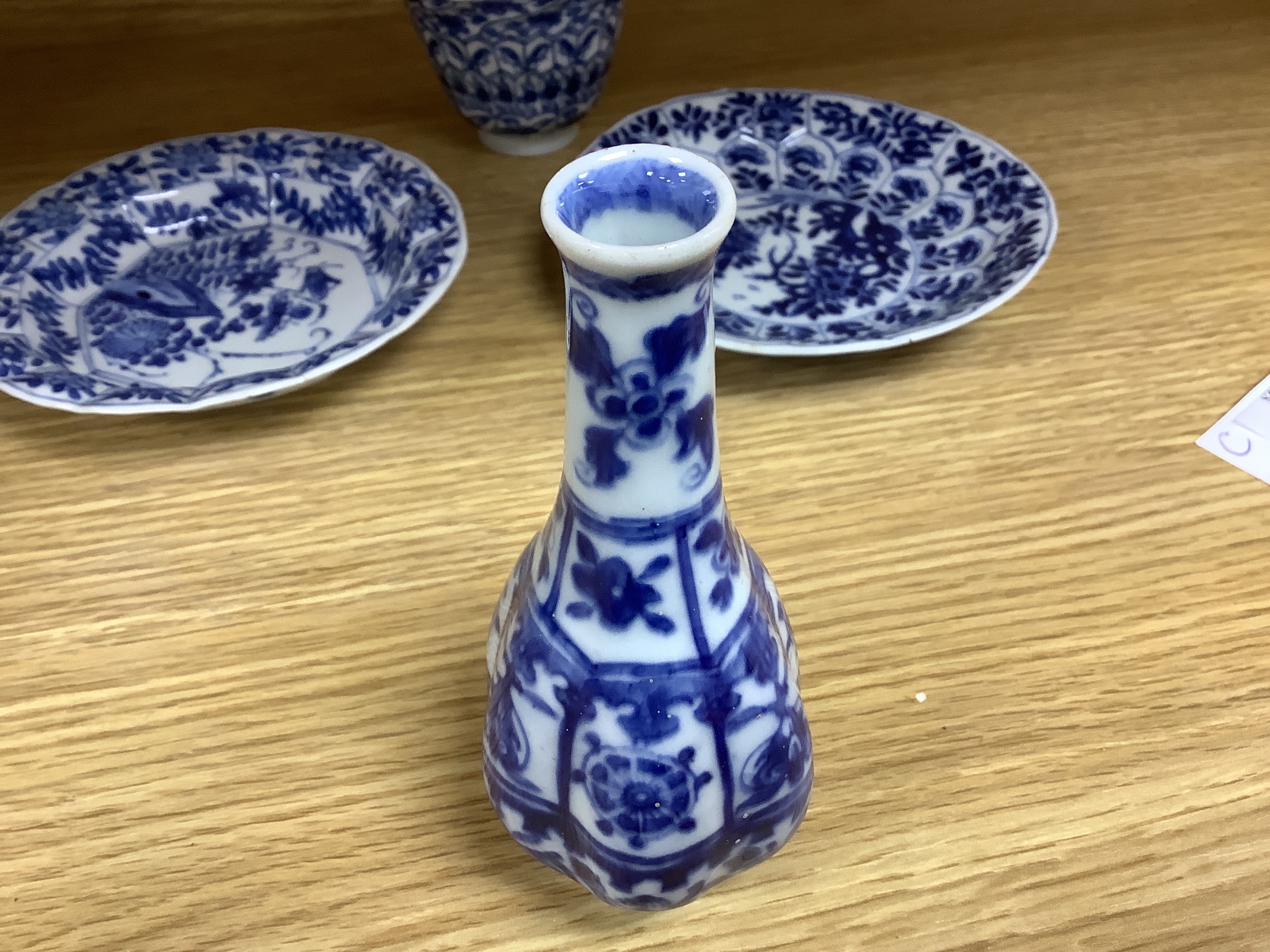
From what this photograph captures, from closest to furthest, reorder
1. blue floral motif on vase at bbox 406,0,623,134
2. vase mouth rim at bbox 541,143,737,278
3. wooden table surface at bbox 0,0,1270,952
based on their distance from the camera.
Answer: vase mouth rim at bbox 541,143,737,278
wooden table surface at bbox 0,0,1270,952
blue floral motif on vase at bbox 406,0,623,134

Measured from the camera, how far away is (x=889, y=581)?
0.52m

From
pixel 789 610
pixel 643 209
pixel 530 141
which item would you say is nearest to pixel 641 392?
pixel 643 209

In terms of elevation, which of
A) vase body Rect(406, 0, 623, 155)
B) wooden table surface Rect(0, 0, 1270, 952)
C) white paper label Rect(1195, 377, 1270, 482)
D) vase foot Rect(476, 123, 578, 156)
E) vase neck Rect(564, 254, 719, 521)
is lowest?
wooden table surface Rect(0, 0, 1270, 952)

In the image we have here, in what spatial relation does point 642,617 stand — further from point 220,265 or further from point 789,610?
point 220,265

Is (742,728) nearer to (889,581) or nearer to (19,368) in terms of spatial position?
(889,581)

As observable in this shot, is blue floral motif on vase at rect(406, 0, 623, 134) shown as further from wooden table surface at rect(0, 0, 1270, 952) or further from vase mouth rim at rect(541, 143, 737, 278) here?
vase mouth rim at rect(541, 143, 737, 278)

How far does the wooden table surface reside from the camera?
40 cm

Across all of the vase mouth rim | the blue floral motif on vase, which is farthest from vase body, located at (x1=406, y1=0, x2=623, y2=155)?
the vase mouth rim

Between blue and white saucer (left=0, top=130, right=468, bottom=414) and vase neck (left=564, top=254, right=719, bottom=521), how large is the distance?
30cm

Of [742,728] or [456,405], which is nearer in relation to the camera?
[742,728]

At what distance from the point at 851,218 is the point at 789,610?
0.36m

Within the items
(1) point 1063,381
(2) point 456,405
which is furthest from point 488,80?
(1) point 1063,381

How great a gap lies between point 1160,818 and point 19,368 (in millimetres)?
613

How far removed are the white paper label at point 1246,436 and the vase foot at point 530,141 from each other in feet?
1.68
